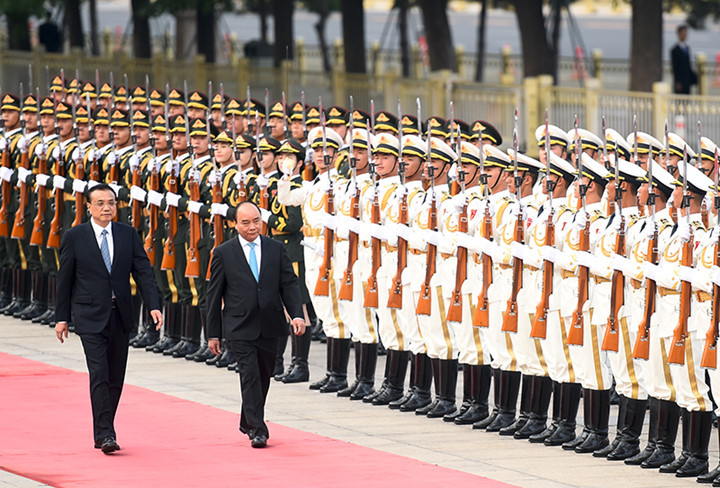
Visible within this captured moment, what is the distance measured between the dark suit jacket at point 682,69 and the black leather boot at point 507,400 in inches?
596

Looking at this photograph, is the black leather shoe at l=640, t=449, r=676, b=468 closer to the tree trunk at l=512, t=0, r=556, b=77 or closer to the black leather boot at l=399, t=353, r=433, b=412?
the black leather boot at l=399, t=353, r=433, b=412

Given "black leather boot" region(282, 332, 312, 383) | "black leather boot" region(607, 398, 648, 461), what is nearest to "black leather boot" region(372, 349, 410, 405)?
"black leather boot" region(282, 332, 312, 383)

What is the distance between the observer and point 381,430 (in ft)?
38.7

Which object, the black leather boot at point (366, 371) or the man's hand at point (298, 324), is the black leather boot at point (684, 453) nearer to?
the man's hand at point (298, 324)

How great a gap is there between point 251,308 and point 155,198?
4.20 meters

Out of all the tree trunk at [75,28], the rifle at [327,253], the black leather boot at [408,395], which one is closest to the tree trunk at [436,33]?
the tree trunk at [75,28]

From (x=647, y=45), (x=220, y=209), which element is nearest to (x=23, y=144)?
(x=220, y=209)

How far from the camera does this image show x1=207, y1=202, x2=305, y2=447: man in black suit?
1101cm

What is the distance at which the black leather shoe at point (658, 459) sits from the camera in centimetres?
1064

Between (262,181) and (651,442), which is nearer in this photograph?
(651,442)

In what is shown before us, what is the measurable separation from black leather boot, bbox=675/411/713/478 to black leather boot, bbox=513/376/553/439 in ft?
4.54

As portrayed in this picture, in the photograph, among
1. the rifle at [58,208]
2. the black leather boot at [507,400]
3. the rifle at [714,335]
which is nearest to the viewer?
the rifle at [714,335]

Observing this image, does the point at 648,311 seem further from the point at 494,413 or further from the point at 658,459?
the point at 494,413

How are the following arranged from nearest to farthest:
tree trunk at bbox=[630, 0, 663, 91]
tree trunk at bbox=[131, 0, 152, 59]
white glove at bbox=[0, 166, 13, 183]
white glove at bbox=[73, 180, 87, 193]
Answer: white glove at bbox=[73, 180, 87, 193]
white glove at bbox=[0, 166, 13, 183]
tree trunk at bbox=[630, 0, 663, 91]
tree trunk at bbox=[131, 0, 152, 59]
